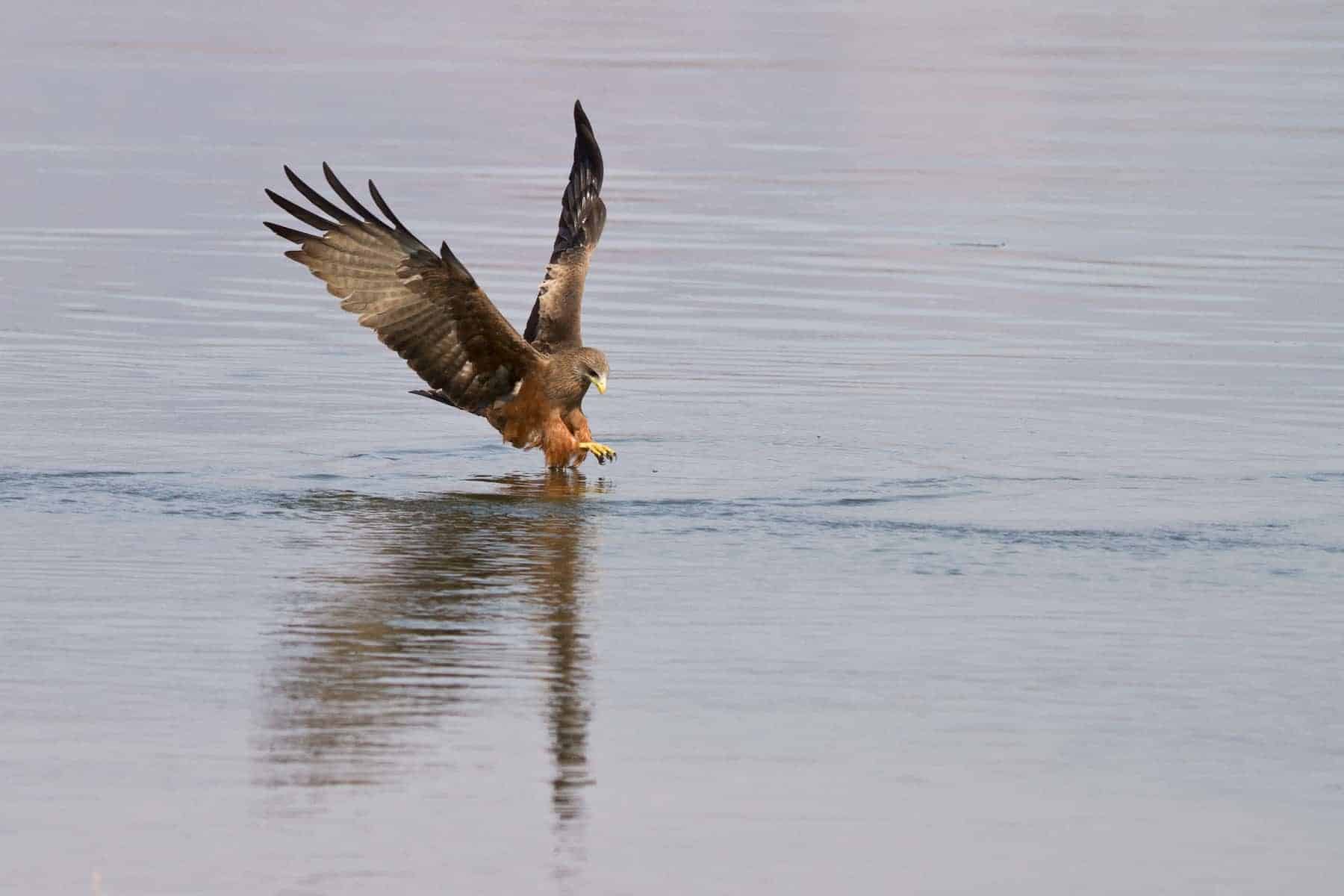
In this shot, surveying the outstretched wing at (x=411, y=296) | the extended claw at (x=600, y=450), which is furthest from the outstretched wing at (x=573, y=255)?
the extended claw at (x=600, y=450)

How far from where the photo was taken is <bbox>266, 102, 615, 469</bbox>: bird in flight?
1062cm

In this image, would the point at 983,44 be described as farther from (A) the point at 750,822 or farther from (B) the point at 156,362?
(A) the point at 750,822

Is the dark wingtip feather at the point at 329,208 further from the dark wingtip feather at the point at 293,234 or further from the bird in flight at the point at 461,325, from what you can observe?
the dark wingtip feather at the point at 293,234

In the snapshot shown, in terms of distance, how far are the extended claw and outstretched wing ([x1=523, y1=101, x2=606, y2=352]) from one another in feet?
1.63

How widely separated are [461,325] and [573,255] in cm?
128

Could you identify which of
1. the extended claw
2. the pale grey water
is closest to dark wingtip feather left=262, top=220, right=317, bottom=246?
the pale grey water

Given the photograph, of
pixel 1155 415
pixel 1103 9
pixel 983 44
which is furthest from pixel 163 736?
pixel 1103 9

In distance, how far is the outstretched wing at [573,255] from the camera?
11.6m

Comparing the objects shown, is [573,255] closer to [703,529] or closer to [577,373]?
[577,373]

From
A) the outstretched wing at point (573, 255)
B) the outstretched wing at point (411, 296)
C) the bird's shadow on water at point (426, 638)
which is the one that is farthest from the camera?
the outstretched wing at point (573, 255)

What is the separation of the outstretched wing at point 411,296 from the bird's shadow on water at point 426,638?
0.76 m

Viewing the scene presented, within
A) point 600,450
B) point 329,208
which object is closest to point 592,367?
point 600,450

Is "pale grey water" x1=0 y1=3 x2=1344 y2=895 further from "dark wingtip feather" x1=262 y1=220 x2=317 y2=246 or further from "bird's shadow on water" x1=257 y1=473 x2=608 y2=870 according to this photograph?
"dark wingtip feather" x1=262 y1=220 x2=317 y2=246

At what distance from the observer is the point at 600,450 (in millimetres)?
11070
